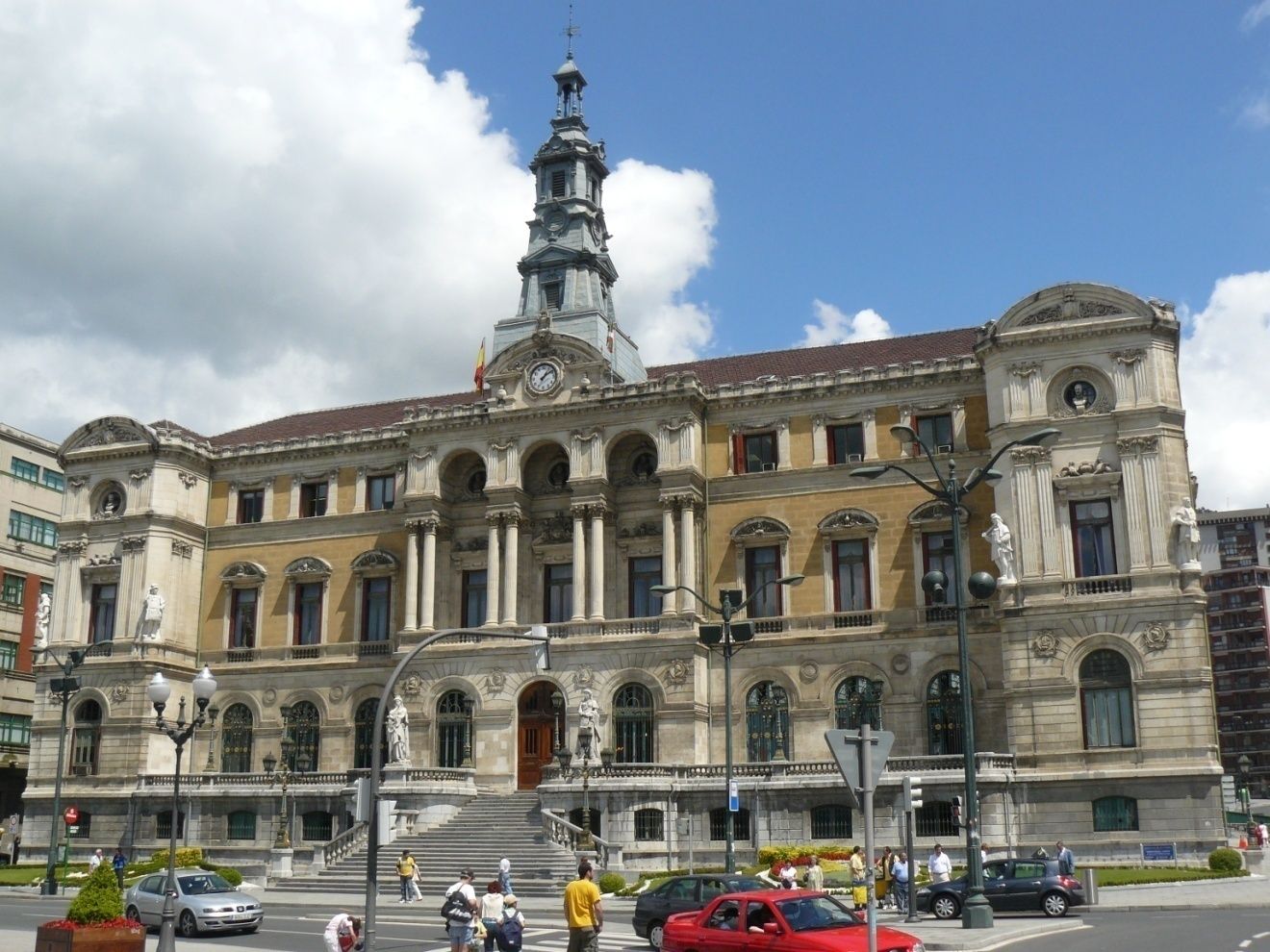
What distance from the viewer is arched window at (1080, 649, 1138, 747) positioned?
45.6m

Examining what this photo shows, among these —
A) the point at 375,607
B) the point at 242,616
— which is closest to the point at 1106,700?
the point at 375,607

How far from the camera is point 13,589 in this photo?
78.6m

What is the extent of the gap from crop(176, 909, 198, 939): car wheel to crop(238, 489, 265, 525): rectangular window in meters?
31.6

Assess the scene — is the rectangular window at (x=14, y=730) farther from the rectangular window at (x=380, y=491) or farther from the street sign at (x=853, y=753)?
the street sign at (x=853, y=753)

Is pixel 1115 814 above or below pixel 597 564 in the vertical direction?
below

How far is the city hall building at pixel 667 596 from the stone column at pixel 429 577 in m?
0.14

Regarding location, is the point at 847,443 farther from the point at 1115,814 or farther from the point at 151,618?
the point at 151,618

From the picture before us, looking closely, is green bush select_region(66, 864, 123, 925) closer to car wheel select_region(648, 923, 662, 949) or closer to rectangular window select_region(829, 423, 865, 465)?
car wheel select_region(648, 923, 662, 949)

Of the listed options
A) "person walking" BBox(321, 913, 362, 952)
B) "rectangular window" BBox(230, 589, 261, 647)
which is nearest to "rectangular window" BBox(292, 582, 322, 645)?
"rectangular window" BBox(230, 589, 261, 647)

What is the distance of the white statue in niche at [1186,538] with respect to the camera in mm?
45781

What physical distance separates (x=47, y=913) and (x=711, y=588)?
26.2m

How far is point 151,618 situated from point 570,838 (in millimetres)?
23265

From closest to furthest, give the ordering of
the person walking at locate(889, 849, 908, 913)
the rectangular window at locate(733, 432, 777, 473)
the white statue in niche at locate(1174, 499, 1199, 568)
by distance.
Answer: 1. the person walking at locate(889, 849, 908, 913)
2. the white statue in niche at locate(1174, 499, 1199, 568)
3. the rectangular window at locate(733, 432, 777, 473)

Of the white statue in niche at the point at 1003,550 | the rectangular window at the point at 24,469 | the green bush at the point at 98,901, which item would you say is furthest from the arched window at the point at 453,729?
the rectangular window at the point at 24,469
